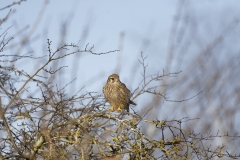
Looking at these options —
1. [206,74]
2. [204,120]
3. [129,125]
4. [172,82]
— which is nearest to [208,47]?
[206,74]

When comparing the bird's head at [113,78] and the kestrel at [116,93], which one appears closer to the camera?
the kestrel at [116,93]

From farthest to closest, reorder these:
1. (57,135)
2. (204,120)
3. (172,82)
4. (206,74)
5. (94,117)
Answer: (206,74) → (204,120) → (172,82) → (94,117) → (57,135)

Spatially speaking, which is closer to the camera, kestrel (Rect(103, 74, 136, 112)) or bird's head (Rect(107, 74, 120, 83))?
kestrel (Rect(103, 74, 136, 112))

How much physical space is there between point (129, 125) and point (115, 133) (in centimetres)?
19

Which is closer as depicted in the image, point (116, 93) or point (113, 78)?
point (116, 93)

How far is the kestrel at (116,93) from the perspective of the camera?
26.8 ft

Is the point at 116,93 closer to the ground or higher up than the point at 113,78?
closer to the ground

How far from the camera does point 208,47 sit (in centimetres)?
1683

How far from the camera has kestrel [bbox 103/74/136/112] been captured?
8156 mm

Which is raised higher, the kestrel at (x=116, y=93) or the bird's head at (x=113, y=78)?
the bird's head at (x=113, y=78)

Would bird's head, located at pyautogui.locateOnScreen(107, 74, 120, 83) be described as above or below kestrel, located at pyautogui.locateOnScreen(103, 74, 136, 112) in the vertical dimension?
above

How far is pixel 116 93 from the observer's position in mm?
8336

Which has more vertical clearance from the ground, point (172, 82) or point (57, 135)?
point (172, 82)

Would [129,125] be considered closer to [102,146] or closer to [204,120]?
[102,146]
